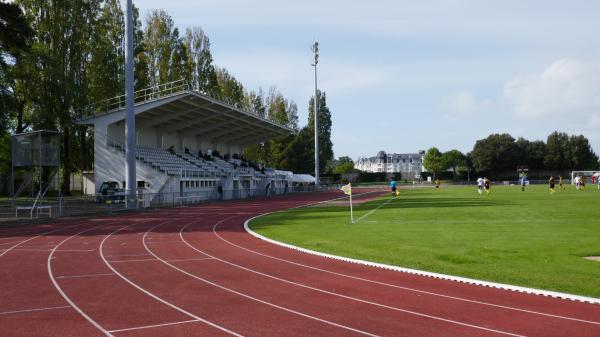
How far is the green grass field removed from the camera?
36.2ft

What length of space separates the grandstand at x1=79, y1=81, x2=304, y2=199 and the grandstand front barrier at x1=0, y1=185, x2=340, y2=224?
0.68 m

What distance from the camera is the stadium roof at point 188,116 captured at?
43469 millimetres

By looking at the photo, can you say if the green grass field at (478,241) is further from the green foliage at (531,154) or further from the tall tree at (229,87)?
the green foliage at (531,154)

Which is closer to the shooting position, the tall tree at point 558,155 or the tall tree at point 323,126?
the tall tree at point 323,126

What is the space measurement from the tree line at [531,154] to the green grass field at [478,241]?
283ft

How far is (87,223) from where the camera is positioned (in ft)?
85.3

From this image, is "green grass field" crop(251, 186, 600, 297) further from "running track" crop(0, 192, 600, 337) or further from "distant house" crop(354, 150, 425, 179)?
"distant house" crop(354, 150, 425, 179)

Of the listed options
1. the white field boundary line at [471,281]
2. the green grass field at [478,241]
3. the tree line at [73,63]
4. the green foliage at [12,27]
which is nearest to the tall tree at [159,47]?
the tree line at [73,63]

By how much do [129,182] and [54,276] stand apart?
2344cm

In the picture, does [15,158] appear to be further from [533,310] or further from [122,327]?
[533,310]

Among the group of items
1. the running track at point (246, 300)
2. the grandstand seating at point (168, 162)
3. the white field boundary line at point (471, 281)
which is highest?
the grandstand seating at point (168, 162)

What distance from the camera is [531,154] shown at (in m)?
110

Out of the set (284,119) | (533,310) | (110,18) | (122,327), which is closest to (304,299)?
(122,327)

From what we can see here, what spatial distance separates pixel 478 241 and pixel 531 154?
104 metres
